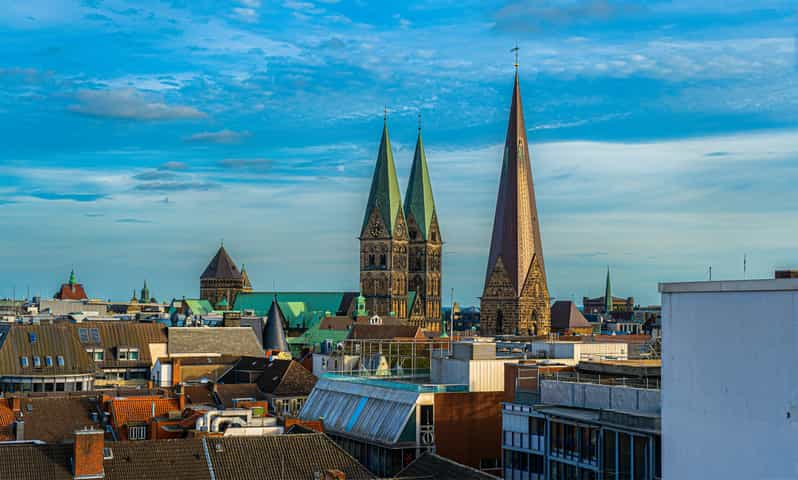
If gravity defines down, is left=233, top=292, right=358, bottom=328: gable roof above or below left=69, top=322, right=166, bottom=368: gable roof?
above

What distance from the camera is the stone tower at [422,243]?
194m

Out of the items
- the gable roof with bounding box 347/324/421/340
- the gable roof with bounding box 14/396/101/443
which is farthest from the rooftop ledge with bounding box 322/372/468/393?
the gable roof with bounding box 347/324/421/340

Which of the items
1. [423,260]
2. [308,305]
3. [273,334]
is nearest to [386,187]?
[423,260]

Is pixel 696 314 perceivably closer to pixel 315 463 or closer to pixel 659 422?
pixel 659 422

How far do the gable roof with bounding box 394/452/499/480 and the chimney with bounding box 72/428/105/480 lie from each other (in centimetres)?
1013

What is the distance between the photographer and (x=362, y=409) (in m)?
55.0

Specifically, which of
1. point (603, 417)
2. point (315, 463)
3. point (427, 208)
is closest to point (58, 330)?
point (315, 463)

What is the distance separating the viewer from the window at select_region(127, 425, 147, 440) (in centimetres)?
5372

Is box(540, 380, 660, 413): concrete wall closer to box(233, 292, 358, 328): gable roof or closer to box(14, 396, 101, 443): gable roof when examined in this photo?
box(14, 396, 101, 443): gable roof

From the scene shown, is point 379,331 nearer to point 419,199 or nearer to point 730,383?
point 419,199

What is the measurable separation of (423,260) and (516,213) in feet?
160

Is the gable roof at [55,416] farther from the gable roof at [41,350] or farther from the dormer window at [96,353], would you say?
the dormer window at [96,353]

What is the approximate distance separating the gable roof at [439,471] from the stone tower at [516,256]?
364ft

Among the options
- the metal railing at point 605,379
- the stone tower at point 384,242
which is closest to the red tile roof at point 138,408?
the metal railing at point 605,379
